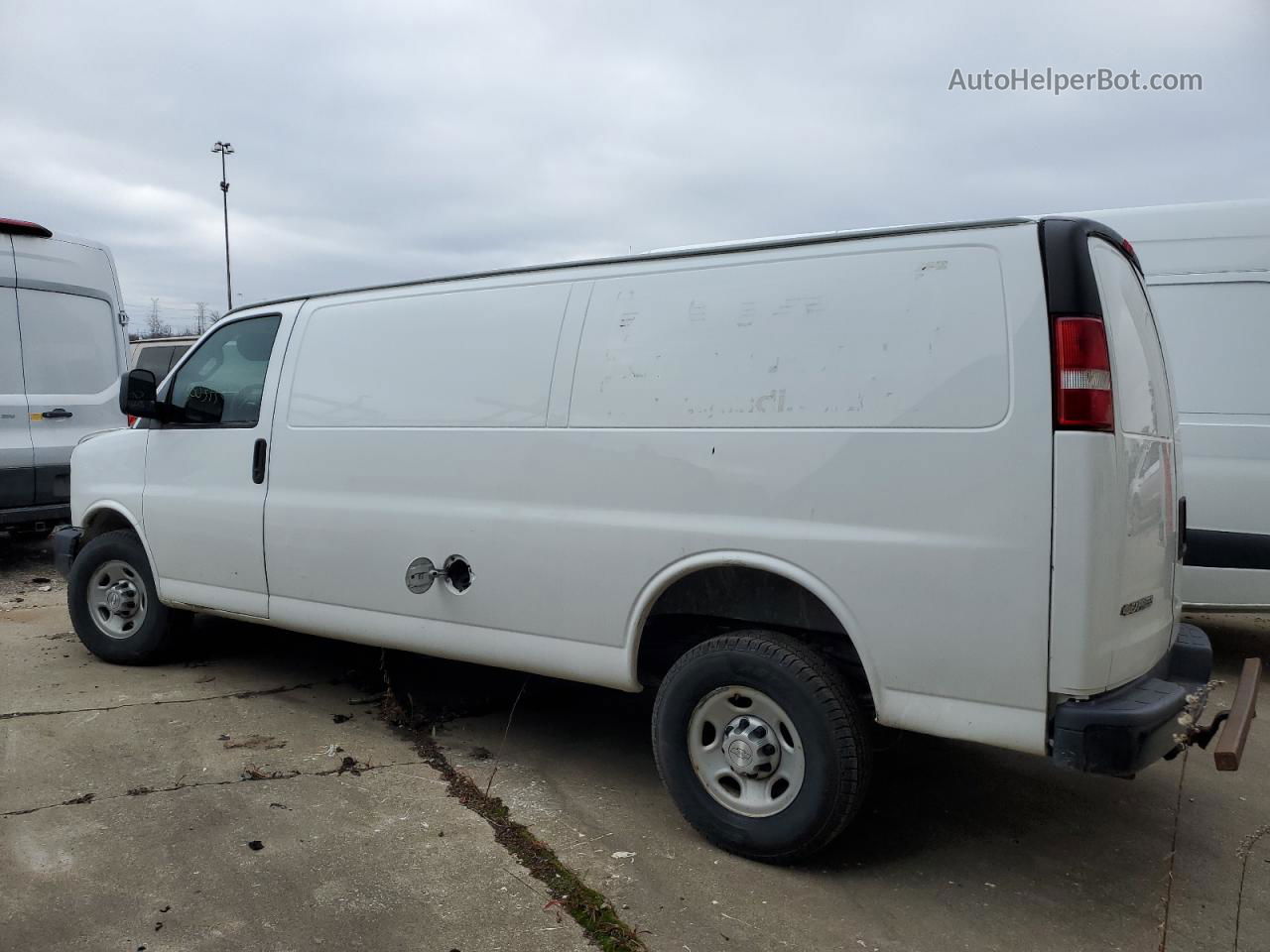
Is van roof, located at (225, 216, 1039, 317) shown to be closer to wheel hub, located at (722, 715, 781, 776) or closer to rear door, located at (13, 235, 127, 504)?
wheel hub, located at (722, 715, 781, 776)

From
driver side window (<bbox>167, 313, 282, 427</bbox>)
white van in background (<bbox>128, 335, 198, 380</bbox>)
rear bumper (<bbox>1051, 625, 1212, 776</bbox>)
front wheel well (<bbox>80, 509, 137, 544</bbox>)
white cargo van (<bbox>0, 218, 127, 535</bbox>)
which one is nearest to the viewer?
rear bumper (<bbox>1051, 625, 1212, 776</bbox>)

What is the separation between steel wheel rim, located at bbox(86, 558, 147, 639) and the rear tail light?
4749 mm

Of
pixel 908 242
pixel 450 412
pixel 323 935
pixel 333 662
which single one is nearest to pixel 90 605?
pixel 333 662

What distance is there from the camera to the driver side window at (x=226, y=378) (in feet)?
16.2

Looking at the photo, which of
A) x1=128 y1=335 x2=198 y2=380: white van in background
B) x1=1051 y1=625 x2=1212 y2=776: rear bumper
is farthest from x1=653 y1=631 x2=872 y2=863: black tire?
x1=128 y1=335 x2=198 y2=380: white van in background

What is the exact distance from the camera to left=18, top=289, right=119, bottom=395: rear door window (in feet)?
26.7

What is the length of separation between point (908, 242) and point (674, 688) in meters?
1.65

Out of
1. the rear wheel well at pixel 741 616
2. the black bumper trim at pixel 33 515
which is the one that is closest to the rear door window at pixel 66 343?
the black bumper trim at pixel 33 515

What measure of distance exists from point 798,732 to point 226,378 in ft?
11.3

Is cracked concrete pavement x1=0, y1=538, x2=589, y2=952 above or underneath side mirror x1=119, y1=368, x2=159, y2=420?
underneath

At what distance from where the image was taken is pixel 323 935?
2908 mm

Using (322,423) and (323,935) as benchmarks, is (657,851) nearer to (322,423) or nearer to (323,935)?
(323,935)

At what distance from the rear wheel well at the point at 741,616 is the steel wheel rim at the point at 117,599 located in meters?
3.25

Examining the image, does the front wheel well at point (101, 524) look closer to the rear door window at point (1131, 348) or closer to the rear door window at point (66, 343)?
the rear door window at point (66, 343)
